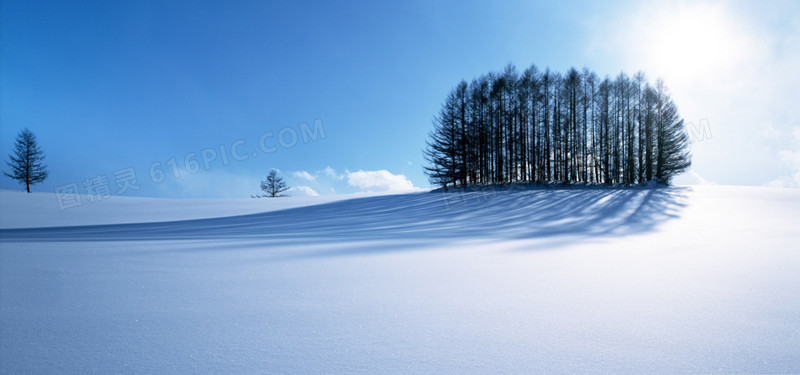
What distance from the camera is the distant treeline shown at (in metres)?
19.4

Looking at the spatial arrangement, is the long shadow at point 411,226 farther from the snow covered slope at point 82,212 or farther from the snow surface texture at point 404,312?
the snow covered slope at point 82,212

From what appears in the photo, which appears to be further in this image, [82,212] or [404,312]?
[82,212]

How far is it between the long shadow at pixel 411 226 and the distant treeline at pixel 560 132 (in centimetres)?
798

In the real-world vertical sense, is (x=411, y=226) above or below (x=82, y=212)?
below

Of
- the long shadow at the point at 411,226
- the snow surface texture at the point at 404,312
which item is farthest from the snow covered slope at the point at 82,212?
the snow surface texture at the point at 404,312

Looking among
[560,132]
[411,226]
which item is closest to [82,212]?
[411,226]

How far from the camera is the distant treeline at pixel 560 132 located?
1938 centimetres

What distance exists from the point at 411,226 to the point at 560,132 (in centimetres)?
1711

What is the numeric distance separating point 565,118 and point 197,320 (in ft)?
72.4

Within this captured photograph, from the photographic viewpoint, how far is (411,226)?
6.24m

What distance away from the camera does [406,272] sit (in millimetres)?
2355

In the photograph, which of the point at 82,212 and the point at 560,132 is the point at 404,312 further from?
the point at 560,132

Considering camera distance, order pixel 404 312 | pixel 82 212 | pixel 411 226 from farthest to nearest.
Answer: pixel 82 212 < pixel 411 226 < pixel 404 312

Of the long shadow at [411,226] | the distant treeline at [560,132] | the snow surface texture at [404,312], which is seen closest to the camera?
the snow surface texture at [404,312]
